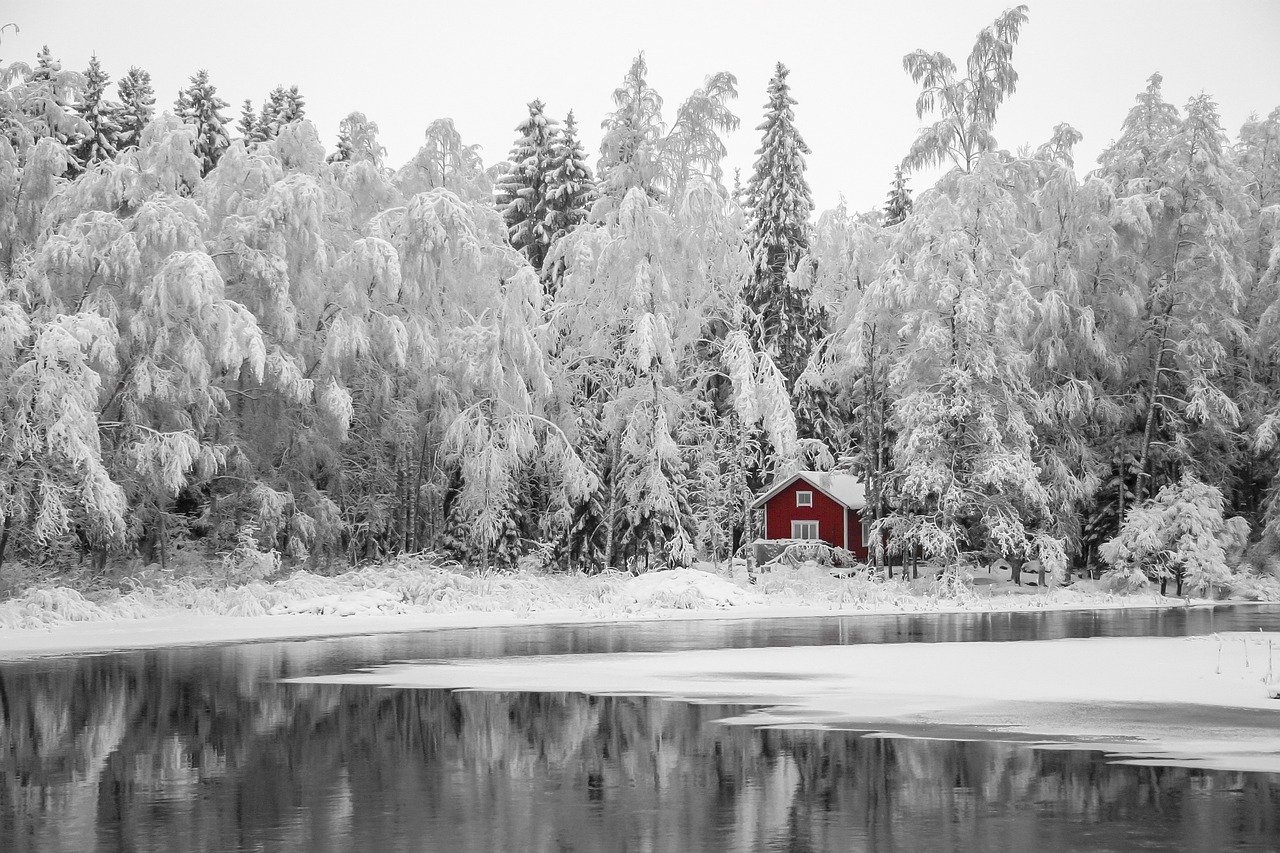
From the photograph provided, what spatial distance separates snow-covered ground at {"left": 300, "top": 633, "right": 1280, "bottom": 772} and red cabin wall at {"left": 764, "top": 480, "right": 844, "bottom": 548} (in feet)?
101

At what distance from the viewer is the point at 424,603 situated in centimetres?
3316

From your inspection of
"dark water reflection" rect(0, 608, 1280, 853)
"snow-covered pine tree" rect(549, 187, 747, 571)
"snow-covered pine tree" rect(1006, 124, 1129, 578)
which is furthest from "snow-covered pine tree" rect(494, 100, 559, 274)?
"dark water reflection" rect(0, 608, 1280, 853)

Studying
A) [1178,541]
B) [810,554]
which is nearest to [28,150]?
[810,554]

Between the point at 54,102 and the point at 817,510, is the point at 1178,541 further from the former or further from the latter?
the point at 54,102

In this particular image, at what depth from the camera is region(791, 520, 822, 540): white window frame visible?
55969mm

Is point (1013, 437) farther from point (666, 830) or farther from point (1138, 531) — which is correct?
point (666, 830)

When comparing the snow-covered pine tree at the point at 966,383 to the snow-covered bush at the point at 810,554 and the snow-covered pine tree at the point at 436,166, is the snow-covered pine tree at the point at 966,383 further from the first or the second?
the snow-covered pine tree at the point at 436,166

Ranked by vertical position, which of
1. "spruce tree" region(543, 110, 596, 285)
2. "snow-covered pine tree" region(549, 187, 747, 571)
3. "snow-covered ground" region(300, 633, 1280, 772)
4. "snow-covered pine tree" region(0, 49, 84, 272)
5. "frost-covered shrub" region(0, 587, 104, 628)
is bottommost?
"snow-covered ground" region(300, 633, 1280, 772)

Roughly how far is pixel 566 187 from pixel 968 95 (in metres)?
16.3

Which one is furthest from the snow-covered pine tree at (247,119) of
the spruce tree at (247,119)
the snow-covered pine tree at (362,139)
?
the snow-covered pine tree at (362,139)

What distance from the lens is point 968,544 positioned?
4256 centimetres

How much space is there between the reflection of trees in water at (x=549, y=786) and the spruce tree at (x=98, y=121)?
125 ft

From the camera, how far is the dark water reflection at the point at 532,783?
28.3ft

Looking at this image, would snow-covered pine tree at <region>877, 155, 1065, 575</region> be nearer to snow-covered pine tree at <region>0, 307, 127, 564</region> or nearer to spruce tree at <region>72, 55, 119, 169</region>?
snow-covered pine tree at <region>0, 307, 127, 564</region>
